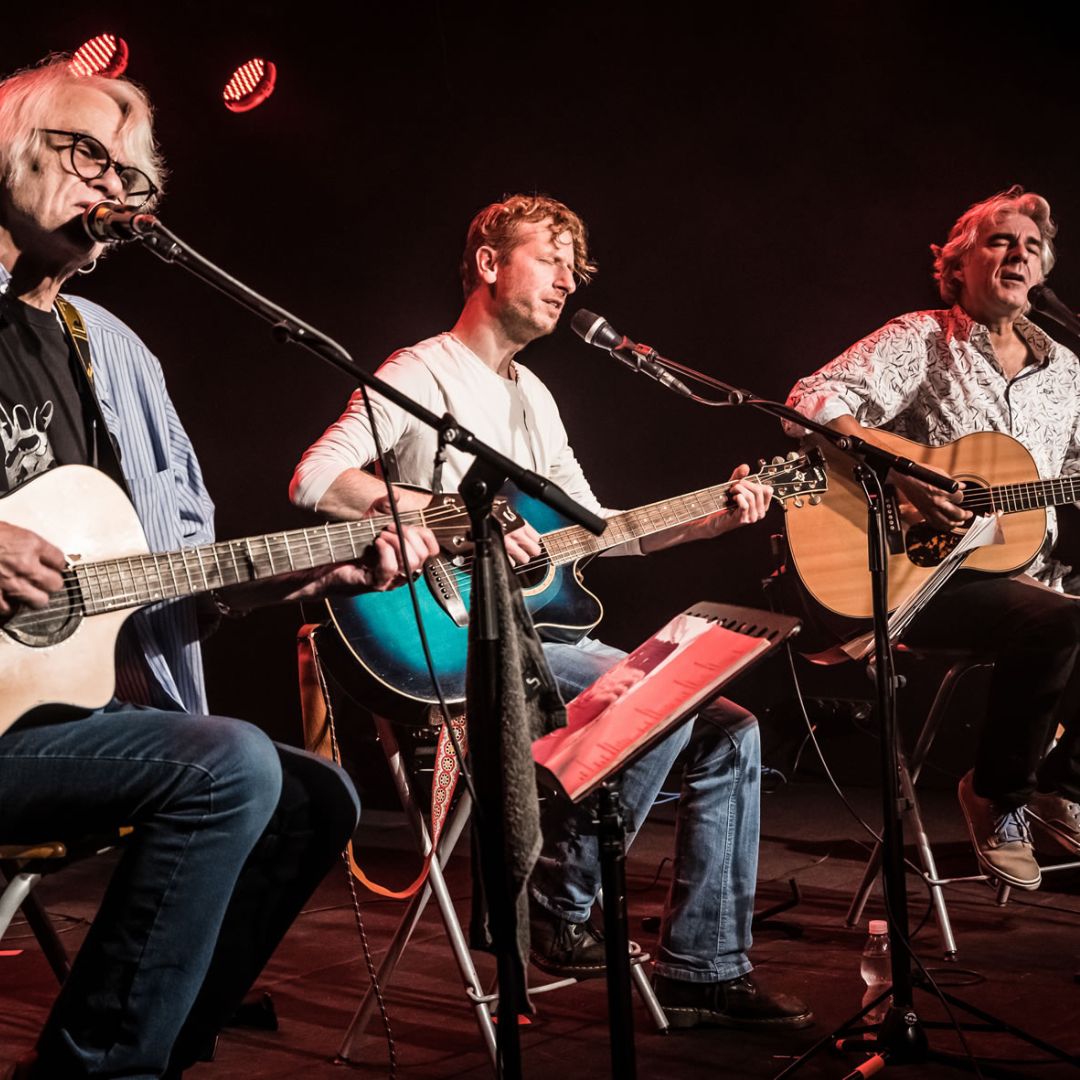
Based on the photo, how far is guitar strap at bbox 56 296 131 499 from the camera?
2.54 m

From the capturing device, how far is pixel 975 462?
4.11 m

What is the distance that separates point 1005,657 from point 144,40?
→ 4.42 meters

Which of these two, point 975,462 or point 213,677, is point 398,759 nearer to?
point 975,462

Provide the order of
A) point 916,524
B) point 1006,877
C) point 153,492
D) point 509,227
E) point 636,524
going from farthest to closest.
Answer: point 916,524
point 1006,877
point 509,227
point 636,524
point 153,492

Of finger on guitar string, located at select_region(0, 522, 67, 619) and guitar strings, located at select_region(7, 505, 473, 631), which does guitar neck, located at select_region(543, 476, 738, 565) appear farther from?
finger on guitar string, located at select_region(0, 522, 67, 619)

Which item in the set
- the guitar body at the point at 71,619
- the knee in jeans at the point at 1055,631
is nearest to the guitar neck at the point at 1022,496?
the knee in jeans at the point at 1055,631

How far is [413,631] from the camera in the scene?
3.03 meters

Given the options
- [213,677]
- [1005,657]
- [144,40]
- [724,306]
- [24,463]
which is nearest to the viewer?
[24,463]

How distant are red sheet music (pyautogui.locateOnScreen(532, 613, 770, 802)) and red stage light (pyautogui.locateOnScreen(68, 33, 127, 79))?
4146 mm

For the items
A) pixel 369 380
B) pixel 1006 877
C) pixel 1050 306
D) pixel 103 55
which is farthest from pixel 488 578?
pixel 103 55

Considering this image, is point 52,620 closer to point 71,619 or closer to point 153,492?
point 71,619

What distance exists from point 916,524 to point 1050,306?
2.60ft

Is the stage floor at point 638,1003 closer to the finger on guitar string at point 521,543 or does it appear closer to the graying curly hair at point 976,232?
the finger on guitar string at point 521,543

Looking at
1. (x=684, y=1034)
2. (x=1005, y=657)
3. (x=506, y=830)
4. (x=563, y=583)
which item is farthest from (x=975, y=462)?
(x=506, y=830)
